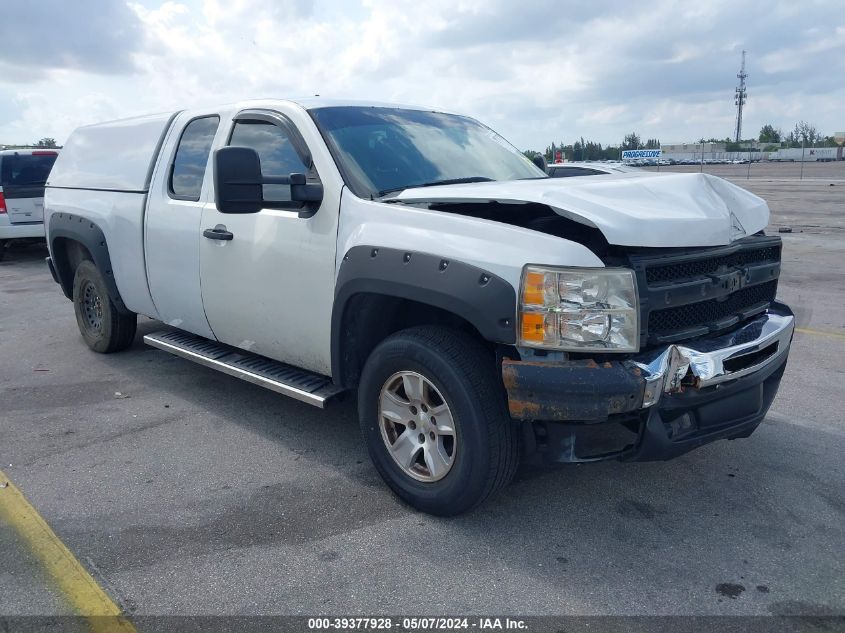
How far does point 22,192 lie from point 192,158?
9.08m

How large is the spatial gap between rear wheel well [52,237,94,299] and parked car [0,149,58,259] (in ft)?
21.7

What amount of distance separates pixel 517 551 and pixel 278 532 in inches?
42.6

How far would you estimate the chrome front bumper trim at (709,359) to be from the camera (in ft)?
9.87

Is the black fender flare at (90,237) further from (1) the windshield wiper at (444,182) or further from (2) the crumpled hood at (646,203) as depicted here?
(2) the crumpled hood at (646,203)

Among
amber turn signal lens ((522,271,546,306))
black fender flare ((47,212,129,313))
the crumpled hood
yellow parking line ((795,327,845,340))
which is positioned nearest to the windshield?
the crumpled hood

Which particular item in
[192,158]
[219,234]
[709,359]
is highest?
[192,158]

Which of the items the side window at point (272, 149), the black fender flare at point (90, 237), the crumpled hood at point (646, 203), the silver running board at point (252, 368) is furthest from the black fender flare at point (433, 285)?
the black fender flare at point (90, 237)

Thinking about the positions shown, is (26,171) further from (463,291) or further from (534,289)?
(534,289)

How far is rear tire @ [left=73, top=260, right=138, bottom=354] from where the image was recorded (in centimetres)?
621

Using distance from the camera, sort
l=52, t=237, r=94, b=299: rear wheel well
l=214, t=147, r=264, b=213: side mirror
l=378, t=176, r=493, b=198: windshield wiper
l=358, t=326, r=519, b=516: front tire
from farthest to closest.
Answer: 1. l=52, t=237, r=94, b=299: rear wheel well
2. l=378, t=176, r=493, b=198: windshield wiper
3. l=214, t=147, r=264, b=213: side mirror
4. l=358, t=326, r=519, b=516: front tire

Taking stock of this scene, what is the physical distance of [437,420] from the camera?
3457mm

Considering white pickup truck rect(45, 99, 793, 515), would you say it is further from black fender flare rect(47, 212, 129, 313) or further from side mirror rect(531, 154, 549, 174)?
black fender flare rect(47, 212, 129, 313)

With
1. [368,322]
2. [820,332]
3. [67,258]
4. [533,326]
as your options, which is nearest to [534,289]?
[533,326]

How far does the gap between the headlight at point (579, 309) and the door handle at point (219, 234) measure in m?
2.15
